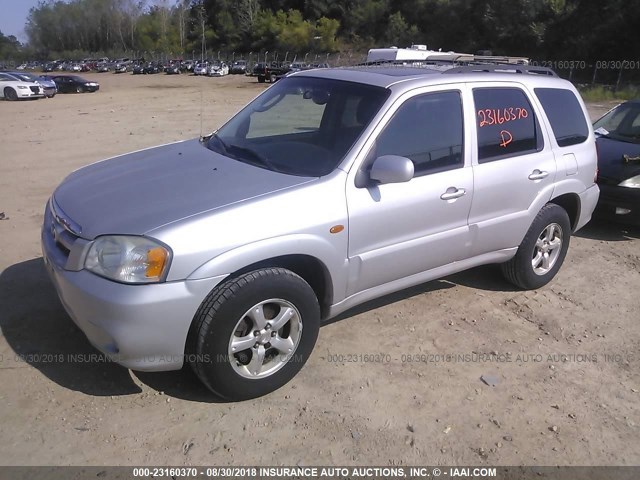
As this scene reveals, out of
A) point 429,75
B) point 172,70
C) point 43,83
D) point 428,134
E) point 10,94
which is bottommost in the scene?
point 10,94

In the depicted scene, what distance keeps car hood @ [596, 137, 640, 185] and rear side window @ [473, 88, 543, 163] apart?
2551mm

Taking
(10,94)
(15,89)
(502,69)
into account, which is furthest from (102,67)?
(502,69)

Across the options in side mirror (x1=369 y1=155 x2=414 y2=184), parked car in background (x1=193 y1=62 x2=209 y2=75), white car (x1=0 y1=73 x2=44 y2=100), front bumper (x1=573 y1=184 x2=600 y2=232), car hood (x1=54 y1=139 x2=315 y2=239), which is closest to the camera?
car hood (x1=54 y1=139 x2=315 y2=239)

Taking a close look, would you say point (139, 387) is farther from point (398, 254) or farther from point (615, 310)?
point (615, 310)

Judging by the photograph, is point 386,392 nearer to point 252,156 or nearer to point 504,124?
point 252,156

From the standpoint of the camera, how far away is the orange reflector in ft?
9.61

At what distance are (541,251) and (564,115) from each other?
46.9 inches

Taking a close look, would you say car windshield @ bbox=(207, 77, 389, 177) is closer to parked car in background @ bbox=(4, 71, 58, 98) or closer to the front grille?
the front grille

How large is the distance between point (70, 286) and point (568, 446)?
9.22 feet

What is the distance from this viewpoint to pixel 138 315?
2885 mm

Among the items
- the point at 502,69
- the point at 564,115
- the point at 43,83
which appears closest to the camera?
the point at 502,69

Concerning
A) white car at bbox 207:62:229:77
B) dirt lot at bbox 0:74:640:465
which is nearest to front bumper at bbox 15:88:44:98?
dirt lot at bbox 0:74:640:465

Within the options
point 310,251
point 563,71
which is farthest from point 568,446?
point 563,71

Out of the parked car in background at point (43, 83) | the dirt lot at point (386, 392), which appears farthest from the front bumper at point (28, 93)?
the dirt lot at point (386, 392)
